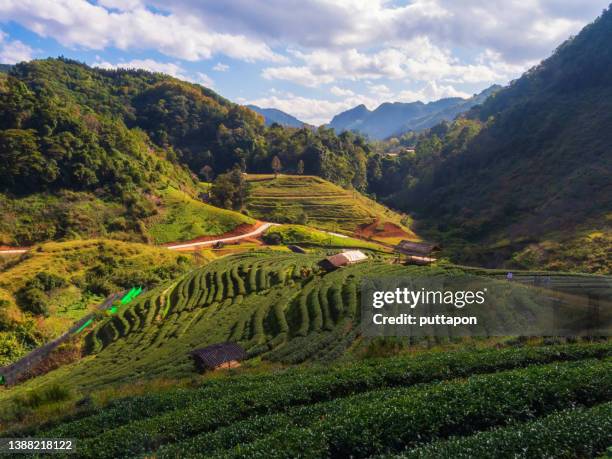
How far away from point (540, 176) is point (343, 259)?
77278 mm

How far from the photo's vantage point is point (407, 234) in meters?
103

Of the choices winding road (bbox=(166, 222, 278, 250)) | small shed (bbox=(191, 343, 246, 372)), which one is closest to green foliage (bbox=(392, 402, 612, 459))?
small shed (bbox=(191, 343, 246, 372))

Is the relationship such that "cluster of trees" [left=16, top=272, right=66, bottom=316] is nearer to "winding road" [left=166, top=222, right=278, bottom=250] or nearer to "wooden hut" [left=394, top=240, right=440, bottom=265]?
"winding road" [left=166, top=222, right=278, bottom=250]

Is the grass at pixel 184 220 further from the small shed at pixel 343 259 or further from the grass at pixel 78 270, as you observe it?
the small shed at pixel 343 259

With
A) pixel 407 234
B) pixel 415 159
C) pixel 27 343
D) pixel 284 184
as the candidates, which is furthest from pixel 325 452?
pixel 415 159

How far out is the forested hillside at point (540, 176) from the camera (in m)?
70.1

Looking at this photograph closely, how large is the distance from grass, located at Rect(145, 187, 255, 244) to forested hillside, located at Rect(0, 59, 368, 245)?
1709 millimetres

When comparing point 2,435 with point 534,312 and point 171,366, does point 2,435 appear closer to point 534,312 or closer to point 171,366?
point 171,366

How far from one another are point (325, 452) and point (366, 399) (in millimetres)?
3870

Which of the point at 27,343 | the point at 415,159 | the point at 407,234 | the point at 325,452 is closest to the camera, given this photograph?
the point at 325,452

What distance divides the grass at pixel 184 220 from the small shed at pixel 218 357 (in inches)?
2202

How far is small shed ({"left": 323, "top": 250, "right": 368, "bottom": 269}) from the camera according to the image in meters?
53.8

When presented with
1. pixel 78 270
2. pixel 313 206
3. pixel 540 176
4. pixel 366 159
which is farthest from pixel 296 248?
pixel 366 159

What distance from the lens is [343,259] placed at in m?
55.6
